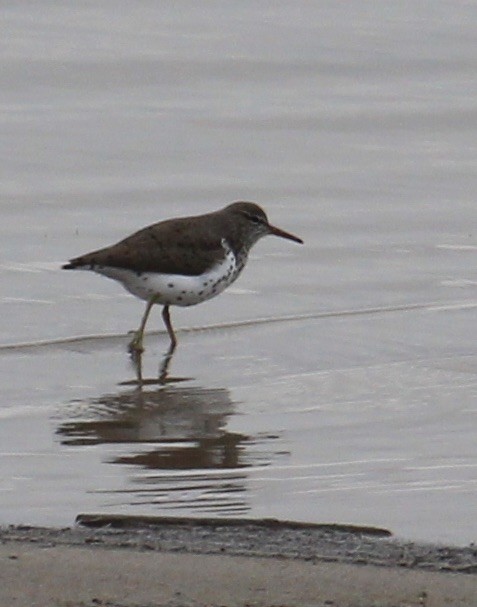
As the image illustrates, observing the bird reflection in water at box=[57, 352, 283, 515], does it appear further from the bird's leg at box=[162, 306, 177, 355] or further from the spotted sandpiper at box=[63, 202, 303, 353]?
the spotted sandpiper at box=[63, 202, 303, 353]

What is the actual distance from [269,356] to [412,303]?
50.5 inches

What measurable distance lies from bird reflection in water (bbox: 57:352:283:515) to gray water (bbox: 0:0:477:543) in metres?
0.02

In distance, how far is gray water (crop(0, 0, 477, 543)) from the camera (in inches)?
227

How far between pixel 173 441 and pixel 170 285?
210cm

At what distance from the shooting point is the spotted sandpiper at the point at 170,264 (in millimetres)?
8273

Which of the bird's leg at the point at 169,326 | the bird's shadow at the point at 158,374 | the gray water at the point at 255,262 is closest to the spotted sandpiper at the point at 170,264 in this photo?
the bird's leg at the point at 169,326

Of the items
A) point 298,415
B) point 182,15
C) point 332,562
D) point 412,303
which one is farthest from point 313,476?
point 182,15

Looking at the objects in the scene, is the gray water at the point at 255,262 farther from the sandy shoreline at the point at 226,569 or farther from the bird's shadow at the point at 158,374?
the sandy shoreline at the point at 226,569

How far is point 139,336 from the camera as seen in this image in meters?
8.23

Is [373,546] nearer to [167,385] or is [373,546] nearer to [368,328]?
[167,385]

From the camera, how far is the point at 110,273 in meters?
8.32

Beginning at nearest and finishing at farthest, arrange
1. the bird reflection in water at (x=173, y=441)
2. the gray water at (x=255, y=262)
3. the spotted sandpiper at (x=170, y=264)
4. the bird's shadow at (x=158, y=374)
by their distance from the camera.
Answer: the bird reflection in water at (x=173, y=441) < the gray water at (x=255, y=262) < the bird's shadow at (x=158, y=374) < the spotted sandpiper at (x=170, y=264)

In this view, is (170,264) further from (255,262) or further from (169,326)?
(255,262)

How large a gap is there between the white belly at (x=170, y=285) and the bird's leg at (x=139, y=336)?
4cm
